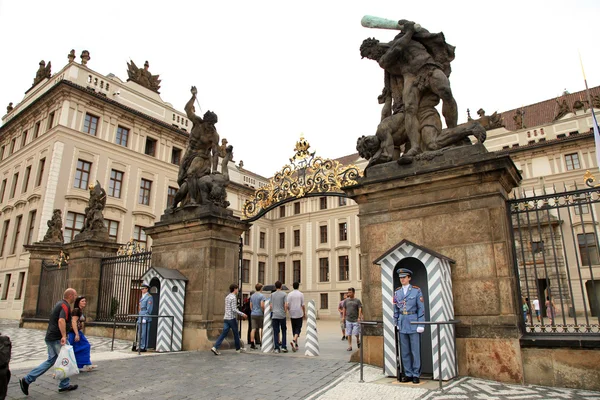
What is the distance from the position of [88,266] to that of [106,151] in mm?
18763

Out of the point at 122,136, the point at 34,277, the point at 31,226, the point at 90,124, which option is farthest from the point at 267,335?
the point at 122,136

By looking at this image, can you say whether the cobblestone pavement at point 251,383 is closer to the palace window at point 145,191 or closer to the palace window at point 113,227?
the palace window at point 113,227

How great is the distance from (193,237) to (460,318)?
7261mm

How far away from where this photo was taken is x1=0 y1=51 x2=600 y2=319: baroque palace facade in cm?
2888

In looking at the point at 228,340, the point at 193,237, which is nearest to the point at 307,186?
the point at 193,237

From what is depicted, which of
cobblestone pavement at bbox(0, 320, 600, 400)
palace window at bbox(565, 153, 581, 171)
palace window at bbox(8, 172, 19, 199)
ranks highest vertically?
palace window at bbox(565, 153, 581, 171)

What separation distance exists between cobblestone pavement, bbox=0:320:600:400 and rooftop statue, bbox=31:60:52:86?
106 ft

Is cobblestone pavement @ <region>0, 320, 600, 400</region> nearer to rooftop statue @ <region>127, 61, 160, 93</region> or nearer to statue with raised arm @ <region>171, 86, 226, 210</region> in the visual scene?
statue with raised arm @ <region>171, 86, 226, 210</region>

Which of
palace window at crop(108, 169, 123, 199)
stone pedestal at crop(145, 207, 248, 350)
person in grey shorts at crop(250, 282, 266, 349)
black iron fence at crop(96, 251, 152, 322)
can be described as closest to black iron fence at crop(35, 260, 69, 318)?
black iron fence at crop(96, 251, 152, 322)

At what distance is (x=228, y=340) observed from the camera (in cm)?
1097

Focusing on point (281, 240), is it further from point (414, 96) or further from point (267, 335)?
point (414, 96)

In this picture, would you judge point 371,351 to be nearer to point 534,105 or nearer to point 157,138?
point 157,138

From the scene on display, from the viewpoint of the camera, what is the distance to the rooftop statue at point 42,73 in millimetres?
34844

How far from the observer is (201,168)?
40.3 feet
